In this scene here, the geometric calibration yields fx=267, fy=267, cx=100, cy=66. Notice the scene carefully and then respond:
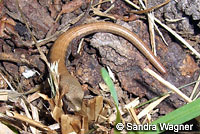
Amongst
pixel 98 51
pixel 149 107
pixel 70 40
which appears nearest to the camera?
pixel 149 107

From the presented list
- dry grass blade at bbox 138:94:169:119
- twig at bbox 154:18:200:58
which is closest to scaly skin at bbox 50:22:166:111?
twig at bbox 154:18:200:58

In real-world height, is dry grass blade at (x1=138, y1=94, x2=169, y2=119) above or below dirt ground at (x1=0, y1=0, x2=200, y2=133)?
below

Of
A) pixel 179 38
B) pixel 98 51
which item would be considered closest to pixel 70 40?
pixel 98 51

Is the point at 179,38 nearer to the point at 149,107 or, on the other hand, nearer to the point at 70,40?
the point at 149,107

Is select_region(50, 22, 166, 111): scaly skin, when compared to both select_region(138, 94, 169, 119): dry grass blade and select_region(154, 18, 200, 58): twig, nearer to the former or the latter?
select_region(154, 18, 200, 58): twig

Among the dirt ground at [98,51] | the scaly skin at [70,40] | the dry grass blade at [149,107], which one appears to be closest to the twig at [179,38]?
the dirt ground at [98,51]

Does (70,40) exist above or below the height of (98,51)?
above

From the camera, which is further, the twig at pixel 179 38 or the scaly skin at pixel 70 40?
the twig at pixel 179 38

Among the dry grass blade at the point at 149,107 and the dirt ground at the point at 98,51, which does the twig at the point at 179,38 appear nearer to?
the dirt ground at the point at 98,51

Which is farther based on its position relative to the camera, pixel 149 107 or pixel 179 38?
pixel 179 38

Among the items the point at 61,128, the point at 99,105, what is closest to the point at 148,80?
the point at 99,105

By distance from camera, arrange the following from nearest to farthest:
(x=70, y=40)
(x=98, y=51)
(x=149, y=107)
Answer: (x=149, y=107), (x=98, y=51), (x=70, y=40)
